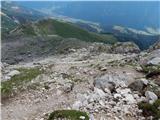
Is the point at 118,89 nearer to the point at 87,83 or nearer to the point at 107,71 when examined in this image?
the point at 87,83

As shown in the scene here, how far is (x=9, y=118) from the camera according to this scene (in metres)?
25.9

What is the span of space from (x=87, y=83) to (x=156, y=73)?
5.51m

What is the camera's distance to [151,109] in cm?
2533

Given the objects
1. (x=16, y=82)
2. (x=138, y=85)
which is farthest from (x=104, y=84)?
(x=16, y=82)

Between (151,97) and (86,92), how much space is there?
199 inches

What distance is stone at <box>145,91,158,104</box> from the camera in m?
26.6

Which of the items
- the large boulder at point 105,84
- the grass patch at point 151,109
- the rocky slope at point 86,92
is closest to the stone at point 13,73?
the rocky slope at point 86,92

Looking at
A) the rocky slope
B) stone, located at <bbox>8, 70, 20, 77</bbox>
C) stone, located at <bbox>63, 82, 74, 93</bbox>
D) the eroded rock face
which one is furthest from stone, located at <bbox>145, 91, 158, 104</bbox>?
the eroded rock face

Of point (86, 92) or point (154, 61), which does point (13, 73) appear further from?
point (154, 61)

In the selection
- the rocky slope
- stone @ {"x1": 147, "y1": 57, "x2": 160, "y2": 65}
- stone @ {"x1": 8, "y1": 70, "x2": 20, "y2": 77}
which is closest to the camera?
the rocky slope

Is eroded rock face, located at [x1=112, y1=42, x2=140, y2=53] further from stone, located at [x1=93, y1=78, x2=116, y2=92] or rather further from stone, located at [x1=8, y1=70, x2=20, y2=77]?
stone, located at [x1=93, y1=78, x2=116, y2=92]

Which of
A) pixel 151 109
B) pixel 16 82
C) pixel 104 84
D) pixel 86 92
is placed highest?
pixel 151 109

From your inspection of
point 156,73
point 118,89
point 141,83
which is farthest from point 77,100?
point 156,73

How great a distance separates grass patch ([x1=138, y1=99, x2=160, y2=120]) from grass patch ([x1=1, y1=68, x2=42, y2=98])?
32.7 feet
